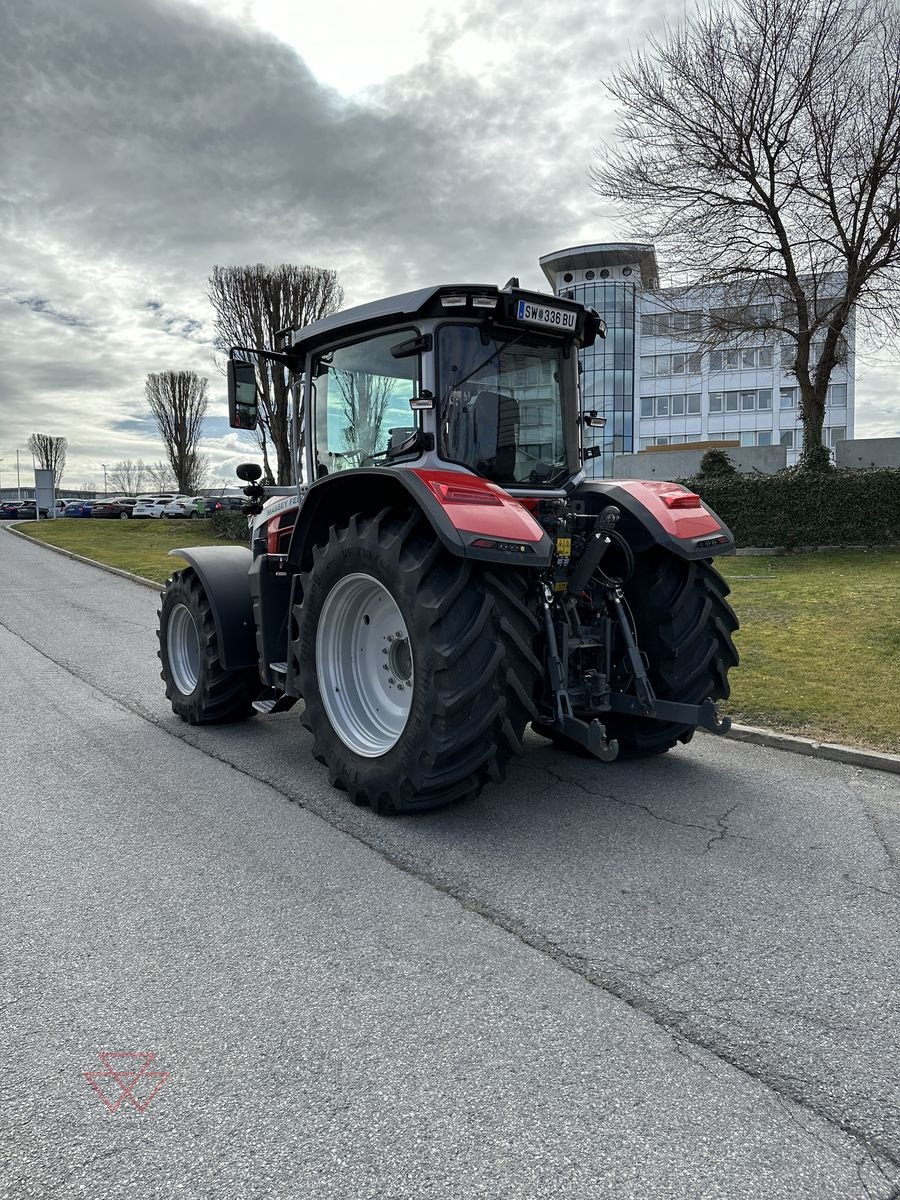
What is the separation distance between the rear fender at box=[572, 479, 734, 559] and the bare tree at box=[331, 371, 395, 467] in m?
1.27

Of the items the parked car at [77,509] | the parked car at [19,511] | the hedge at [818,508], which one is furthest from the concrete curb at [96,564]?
the parked car at [19,511]

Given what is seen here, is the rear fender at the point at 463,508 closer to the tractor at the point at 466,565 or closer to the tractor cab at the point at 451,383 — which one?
the tractor at the point at 466,565

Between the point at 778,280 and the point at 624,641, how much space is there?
17070 millimetres

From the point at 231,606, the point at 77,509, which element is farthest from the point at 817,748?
the point at 77,509

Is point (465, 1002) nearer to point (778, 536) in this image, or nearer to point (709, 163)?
point (778, 536)

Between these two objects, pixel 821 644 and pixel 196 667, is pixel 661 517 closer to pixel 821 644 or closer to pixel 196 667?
pixel 196 667

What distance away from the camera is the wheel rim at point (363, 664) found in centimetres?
486

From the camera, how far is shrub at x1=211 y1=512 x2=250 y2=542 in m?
26.9

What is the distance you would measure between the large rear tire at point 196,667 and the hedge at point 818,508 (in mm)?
13424

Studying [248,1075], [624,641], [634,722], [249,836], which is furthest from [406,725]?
[248,1075]

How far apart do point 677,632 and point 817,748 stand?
1453mm

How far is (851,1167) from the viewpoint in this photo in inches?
82.5

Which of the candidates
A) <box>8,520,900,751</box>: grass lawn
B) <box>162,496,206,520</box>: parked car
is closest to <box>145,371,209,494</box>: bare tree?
<box>162,496,206,520</box>: parked car

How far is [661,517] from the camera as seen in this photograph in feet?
16.7
